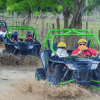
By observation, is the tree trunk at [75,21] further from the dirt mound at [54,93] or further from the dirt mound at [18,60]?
the dirt mound at [54,93]

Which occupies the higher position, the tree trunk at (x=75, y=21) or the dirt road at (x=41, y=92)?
the tree trunk at (x=75, y=21)

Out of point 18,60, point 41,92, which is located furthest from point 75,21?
point 41,92

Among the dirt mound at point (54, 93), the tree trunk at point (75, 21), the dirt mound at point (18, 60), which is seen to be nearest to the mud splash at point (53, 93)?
the dirt mound at point (54, 93)

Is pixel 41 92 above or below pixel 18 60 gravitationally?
above

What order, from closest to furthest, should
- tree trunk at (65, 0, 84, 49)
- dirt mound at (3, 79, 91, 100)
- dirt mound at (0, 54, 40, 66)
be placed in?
dirt mound at (3, 79, 91, 100), dirt mound at (0, 54, 40, 66), tree trunk at (65, 0, 84, 49)

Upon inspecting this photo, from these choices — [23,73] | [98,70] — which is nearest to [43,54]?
[98,70]

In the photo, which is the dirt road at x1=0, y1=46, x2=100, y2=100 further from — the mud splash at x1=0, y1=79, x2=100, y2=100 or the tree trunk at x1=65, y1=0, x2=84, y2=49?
the tree trunk at x1=65, y1=0, x2=84, y2=49

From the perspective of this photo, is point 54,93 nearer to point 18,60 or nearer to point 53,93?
point 53,93

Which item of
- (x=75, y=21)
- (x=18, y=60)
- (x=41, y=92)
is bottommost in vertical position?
(x=18, y=60)

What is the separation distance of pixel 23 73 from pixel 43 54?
8.70 feet

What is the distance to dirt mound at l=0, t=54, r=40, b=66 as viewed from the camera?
12.5m

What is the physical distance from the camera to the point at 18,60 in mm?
12539

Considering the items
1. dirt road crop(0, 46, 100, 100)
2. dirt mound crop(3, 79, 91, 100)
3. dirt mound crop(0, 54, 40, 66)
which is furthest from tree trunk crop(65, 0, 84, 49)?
dirt mound crop(3, 79, 91, 100)

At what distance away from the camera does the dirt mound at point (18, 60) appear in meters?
12.5
